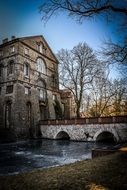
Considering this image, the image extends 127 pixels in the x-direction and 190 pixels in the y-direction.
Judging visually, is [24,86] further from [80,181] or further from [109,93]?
[80,181]

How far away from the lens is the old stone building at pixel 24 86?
91.8 ft

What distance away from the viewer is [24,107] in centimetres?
2891

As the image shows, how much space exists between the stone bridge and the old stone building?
2525 mm

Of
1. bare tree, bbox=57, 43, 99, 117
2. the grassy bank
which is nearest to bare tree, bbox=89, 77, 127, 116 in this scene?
bare tree, bbox=57, 43, 99, 117

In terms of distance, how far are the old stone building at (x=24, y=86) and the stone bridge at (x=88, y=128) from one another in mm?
2525

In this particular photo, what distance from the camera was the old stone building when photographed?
27969 mm

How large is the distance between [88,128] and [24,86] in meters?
11.2

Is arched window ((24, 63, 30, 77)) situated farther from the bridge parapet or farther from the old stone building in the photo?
the bridge parapet

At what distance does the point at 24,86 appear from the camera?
2959cm

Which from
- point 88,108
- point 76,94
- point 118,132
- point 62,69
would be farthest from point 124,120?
point 88,108

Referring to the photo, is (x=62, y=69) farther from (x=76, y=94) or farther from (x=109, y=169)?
(x=109, y=169)

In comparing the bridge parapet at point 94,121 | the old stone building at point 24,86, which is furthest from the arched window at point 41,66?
the bridge parapet at point 94,121

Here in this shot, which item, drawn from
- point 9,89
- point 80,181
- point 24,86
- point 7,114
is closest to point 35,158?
point 80,181

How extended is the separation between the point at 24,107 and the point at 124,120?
549 inches
